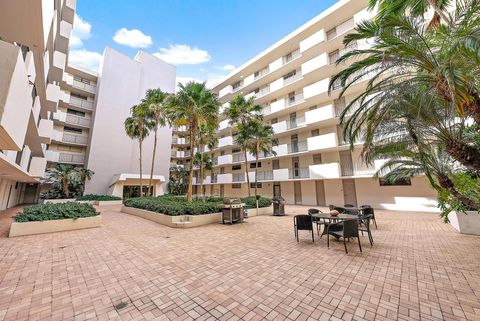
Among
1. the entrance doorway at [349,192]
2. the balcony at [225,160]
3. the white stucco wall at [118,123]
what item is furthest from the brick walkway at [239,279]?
the balcony at [225,160]

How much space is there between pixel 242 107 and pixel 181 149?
20.4m

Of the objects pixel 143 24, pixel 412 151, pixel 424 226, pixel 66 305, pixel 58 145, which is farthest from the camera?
pixel 58 145

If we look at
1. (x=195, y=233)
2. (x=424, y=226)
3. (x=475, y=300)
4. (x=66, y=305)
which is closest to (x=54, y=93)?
(x=195, y=233)

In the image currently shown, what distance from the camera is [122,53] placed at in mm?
26156

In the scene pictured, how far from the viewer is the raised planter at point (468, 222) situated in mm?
7379

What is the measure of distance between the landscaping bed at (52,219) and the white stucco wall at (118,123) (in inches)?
629

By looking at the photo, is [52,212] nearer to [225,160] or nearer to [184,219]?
[184,219]

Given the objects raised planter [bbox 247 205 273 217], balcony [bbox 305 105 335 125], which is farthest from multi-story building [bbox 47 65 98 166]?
balcony [bbox 305 105 335 125]

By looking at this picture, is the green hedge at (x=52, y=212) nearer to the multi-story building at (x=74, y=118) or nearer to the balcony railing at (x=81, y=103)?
the multi-story building at (x=74, y=118)

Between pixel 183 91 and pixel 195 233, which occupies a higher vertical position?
pixel 183 91

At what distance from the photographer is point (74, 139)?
23.4 metres

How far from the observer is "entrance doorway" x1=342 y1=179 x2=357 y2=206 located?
17.2 metres

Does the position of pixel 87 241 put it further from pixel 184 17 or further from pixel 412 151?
pixel 184 17

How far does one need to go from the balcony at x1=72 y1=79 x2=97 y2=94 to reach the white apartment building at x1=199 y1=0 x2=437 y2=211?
67.7ft
